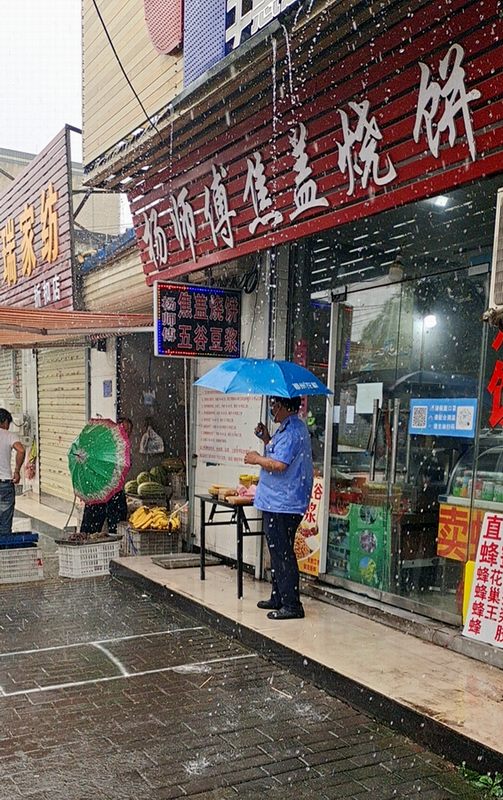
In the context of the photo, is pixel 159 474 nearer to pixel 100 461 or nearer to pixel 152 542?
pixel 152 542

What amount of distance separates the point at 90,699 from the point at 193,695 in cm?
71

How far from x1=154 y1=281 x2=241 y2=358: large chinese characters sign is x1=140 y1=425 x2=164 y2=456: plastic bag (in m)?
3.87

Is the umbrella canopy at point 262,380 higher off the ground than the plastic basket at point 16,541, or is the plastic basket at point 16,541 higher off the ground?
the umbrella canopy at point 262,380

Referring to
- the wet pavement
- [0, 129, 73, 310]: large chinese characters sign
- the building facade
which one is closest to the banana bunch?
the building facade

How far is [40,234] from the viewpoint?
13797mm

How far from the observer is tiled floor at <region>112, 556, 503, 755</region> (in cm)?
420

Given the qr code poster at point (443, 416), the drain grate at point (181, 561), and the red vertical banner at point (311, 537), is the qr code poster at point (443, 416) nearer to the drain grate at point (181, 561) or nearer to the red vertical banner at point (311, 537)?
the red vertical banner at point (311, 537)

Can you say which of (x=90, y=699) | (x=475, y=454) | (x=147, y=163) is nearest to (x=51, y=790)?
(x=90, y=699)

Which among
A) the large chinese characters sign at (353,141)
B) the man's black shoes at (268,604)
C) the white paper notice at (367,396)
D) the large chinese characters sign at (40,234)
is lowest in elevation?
the man's black shoes at (268,604)

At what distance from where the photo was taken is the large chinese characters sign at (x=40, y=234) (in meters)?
12.4

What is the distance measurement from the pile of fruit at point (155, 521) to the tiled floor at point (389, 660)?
1.92m

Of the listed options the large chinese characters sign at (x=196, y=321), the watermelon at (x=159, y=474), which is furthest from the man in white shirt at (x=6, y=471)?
the watermelon at (x=159, y=474)

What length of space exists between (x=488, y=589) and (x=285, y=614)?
5.91ft

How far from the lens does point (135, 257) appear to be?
10.8m
